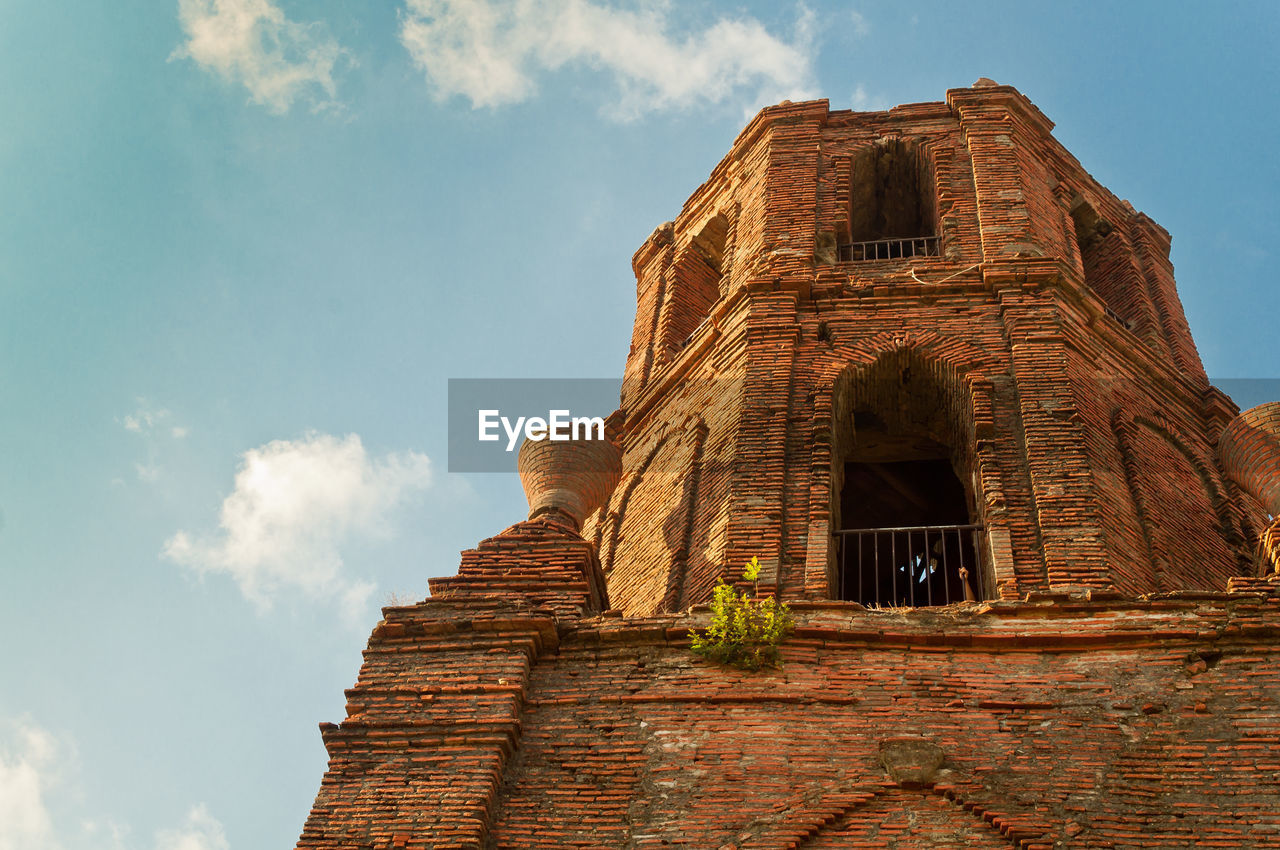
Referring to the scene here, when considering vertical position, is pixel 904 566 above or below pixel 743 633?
above

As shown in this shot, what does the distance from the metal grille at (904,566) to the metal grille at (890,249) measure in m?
2.93

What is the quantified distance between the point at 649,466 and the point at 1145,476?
175 inches

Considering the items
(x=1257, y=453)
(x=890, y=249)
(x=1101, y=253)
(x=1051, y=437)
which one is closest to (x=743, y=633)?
(x=1051, y=437)

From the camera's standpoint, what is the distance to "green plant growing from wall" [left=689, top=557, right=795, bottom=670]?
1155cm

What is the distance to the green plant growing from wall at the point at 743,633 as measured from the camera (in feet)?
37.9

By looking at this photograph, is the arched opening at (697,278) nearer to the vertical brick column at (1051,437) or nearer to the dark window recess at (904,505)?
the dark window recess at (904,505)

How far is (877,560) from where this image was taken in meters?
13.8

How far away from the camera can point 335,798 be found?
410 inches

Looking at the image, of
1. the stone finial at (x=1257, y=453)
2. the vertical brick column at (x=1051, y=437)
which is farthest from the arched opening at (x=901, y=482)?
the stone finial at (x=1257, y=453)

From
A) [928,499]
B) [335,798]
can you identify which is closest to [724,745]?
[335,798]

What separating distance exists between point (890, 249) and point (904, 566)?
11.5 ft

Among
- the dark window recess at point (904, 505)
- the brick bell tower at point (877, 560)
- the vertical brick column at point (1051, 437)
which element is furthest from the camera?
the dark window recess at point (904, 505)

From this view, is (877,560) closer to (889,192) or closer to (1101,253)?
(889,192)

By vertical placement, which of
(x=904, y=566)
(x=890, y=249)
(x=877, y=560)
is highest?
(x=890, y=249)
